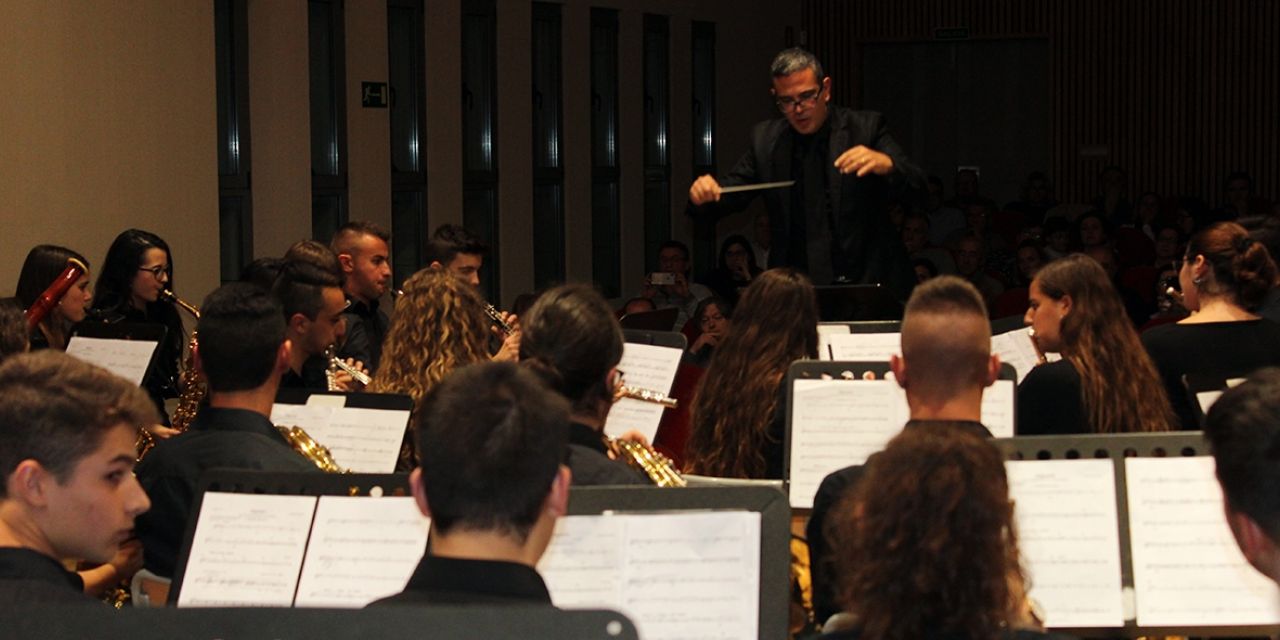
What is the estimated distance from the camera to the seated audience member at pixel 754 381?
4258 millimetres

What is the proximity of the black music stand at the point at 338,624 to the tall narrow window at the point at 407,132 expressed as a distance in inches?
Answer: 313

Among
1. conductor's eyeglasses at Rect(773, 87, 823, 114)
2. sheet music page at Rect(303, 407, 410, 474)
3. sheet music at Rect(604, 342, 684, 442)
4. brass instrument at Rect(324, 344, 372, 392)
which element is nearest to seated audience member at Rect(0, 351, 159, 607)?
sheet music page at Rect(303, 407, 410, 474)

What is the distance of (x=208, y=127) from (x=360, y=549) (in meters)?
→ 5.51

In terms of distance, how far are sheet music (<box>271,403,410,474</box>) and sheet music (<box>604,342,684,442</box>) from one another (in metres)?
0.87

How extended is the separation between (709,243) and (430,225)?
12.2 ft

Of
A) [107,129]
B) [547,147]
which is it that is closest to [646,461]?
[107,129]

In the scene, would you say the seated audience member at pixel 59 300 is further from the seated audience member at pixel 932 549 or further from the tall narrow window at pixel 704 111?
the tall narrow window at pixel 704 111

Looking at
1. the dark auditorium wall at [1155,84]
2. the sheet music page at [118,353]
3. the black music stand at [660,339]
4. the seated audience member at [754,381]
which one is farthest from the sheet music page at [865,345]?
the dark auditorium wall at [1155,84]

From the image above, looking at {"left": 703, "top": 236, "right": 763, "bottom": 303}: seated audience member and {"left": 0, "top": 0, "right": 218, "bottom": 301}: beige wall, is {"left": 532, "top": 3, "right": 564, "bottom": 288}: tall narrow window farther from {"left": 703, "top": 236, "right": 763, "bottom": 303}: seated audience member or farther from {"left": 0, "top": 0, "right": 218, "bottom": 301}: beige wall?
{"left": 0, "top": 0, "right": 218, "bottom": 301}: beige wall

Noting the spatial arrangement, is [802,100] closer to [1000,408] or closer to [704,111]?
[1000,408]

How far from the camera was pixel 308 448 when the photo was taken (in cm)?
358

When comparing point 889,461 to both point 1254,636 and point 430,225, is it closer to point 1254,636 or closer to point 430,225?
point 1254,636

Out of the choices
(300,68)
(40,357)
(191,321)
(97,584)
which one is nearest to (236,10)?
(300,68)

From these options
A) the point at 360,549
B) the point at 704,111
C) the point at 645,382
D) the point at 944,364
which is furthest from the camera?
the point at 704,111
